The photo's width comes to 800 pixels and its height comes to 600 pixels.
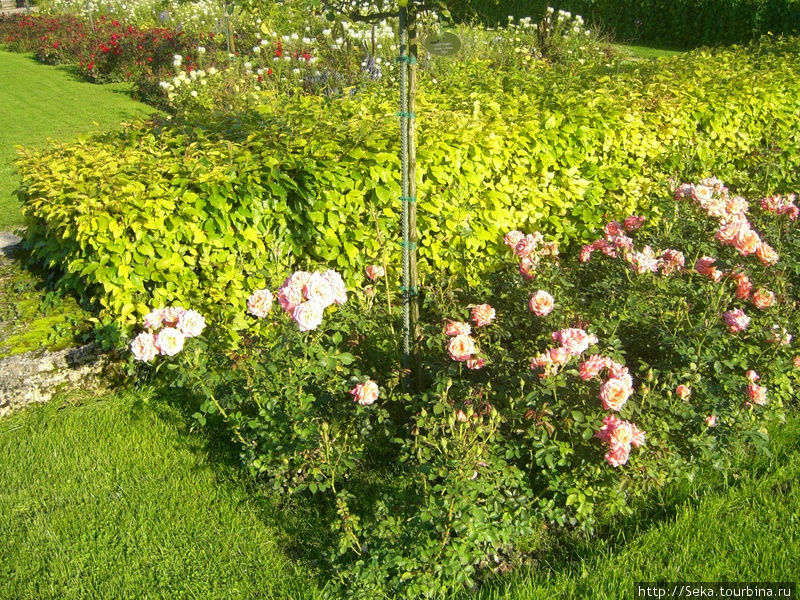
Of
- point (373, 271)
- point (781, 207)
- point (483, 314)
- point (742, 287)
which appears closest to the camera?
point (483, 314)

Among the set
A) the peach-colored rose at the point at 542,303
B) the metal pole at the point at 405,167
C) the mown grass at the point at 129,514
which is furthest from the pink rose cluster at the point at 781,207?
the mown grass at the point at 129,514

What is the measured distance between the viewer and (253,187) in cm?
367

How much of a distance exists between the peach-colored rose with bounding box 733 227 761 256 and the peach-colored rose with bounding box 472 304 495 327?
1.25 m

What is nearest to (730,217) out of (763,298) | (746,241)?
(746,241)

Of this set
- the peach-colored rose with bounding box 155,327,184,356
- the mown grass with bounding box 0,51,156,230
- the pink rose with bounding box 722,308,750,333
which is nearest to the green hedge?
the mown grass with bounding box 0,51,156,230

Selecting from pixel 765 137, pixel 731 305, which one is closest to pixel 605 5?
pixel 765 137

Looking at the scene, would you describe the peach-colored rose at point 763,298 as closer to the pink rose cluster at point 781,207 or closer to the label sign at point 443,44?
the pink rose cluster at point 781,207

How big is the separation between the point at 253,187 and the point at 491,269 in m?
1.60

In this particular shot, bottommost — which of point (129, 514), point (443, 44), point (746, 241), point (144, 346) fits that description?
point (129, 514)

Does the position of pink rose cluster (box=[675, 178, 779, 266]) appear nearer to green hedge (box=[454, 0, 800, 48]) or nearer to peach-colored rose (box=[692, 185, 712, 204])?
peach-colored rose (box=[692, 185, 712, 204])

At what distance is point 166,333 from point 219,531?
A: 2.69 ft

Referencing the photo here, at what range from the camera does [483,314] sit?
9.73ft

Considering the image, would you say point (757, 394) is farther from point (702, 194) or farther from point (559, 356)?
point (702, 194)

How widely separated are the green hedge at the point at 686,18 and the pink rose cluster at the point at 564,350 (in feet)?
43.6
